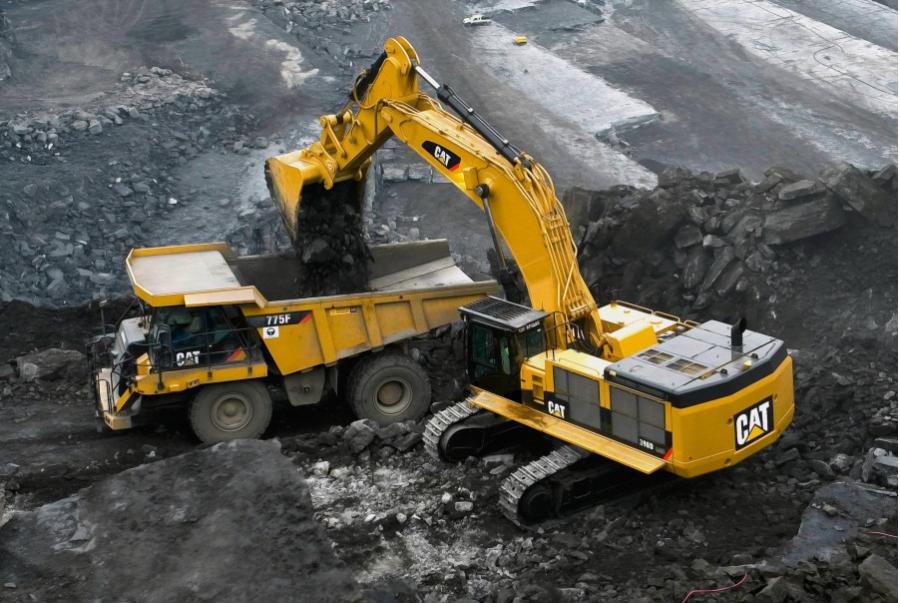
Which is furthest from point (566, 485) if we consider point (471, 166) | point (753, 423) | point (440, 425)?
point (471, 166)

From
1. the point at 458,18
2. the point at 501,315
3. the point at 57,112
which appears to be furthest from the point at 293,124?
the point at 501,315

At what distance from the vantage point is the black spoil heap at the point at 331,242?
1416 cm

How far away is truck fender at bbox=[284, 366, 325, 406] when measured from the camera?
1345 cm

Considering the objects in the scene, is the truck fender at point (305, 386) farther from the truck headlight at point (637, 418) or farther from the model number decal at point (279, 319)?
the truck headlight at point (637, 418)

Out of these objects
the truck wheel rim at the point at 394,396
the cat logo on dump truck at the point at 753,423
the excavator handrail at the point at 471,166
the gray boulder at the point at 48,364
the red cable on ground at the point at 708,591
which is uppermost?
the excavator handrail at the point at 471,166

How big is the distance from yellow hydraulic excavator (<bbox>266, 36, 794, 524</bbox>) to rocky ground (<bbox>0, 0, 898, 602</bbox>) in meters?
0.53

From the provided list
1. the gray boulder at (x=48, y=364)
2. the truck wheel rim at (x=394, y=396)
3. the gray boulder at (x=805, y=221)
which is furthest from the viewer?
the gray boulder at (x=805, y=221)

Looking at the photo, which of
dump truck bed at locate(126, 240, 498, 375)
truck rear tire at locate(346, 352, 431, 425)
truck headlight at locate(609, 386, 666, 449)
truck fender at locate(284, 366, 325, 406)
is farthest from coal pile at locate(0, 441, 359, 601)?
truck headlight at locate(609, 386, 666, 449)

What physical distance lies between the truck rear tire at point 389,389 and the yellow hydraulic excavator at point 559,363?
4.93 feet

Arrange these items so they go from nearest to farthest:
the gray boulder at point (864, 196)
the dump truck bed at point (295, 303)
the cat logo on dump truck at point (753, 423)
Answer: the cat logo on dump truck at point (753, 423), the dump truck bed at point (295, 303), the gray boulder at point (864, 196)

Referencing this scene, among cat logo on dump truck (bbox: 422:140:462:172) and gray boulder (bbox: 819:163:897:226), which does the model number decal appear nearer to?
cat logo on dump truck (bbox: 422:140:462:172)

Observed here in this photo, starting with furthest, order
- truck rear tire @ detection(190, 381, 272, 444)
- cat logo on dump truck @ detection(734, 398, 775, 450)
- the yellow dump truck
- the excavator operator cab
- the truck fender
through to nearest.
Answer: the truck fender < truck rear tire @ detection(190, 381, 272, 444) < the yellow dump truck < the excavator operator cab < cat logo on dump truck @ detection(734, 398, 775, 450)

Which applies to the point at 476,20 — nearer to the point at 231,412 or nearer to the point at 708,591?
the point at 231,412

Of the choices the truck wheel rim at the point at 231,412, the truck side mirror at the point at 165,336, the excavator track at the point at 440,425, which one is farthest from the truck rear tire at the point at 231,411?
the excavator track at the point at 440,425
